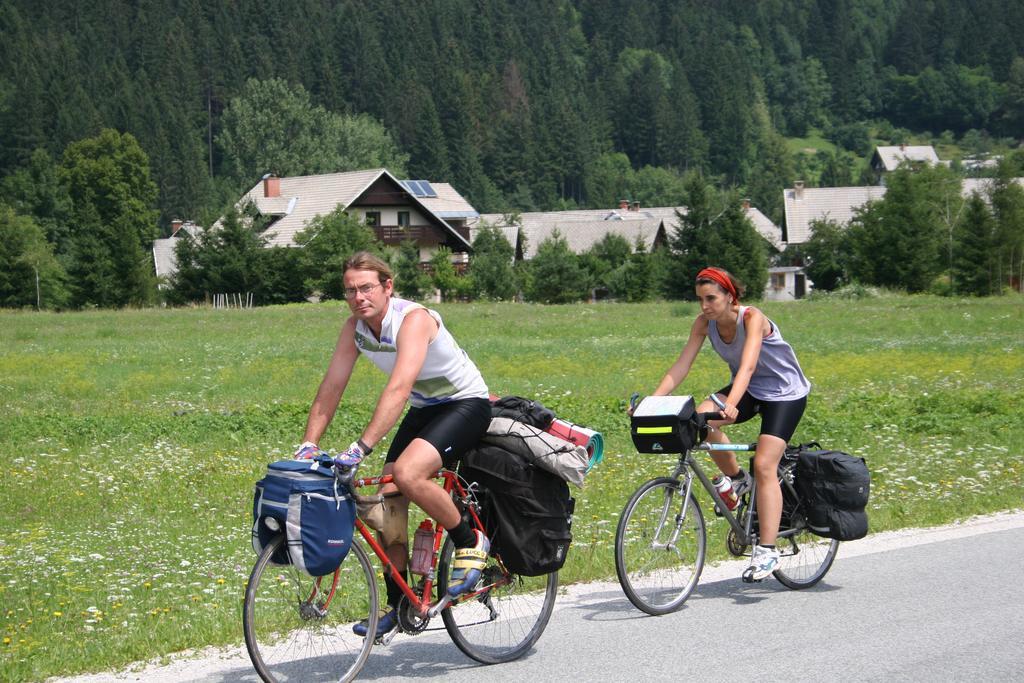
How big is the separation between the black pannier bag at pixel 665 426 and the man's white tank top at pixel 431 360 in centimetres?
132

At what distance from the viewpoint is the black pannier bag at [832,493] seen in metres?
7.59

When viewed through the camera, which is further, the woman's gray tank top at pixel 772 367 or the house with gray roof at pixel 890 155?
the house with gray roof at pixel 890 155

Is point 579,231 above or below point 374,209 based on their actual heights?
below

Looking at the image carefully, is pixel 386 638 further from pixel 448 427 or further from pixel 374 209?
pixel 374 209

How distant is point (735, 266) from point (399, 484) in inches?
2463

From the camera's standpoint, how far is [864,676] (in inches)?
229

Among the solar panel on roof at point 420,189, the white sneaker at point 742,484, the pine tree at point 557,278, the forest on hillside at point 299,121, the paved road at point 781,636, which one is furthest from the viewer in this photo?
the forest on hillside at point 299,121

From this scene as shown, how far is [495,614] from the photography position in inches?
247

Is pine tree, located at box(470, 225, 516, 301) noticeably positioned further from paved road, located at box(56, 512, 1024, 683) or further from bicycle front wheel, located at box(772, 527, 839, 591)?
paved road, located at box(56, 512, 1024, 683)

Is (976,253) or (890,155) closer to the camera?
(976,253)

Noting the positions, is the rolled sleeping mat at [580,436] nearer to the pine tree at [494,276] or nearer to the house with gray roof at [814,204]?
the pine tree at [494,276]

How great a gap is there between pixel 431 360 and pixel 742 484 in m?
2.56

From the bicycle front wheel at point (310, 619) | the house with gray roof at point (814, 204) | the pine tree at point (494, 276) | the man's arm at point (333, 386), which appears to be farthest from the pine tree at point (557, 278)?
the bicycle front wheel at point (310, 619)

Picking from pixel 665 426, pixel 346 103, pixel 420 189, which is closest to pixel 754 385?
pixel 665 426
